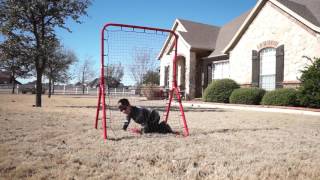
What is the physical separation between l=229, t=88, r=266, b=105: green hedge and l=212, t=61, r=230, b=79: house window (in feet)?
14.5

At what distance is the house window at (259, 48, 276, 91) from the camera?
19.1m

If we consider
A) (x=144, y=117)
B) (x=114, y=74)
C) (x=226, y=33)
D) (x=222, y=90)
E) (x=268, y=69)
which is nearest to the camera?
(x=144, y=117)

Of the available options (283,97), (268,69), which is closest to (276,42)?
(268,69)

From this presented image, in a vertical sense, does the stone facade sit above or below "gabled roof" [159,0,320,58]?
below

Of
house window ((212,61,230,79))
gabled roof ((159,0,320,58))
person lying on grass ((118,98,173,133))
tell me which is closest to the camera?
person lying on grass ((118,98,173,133))

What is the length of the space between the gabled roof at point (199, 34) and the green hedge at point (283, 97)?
9938 millimetres

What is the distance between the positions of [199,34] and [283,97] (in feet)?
43.3

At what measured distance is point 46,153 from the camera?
210 inches

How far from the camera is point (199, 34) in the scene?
92.7 feet

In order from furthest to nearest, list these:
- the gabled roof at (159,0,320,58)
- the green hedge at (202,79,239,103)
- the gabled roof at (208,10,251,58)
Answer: the gabled roof at (208,10,251,58) < the green hedge at (202,79,239,103) < the gabled roof at (159,0,320,58)

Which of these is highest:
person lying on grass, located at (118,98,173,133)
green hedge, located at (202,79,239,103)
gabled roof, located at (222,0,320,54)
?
gabled roof, located at (222,0,320,54)

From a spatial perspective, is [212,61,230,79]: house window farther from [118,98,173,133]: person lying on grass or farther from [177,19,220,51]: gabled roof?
[118,98,173,133]: person lying on grass

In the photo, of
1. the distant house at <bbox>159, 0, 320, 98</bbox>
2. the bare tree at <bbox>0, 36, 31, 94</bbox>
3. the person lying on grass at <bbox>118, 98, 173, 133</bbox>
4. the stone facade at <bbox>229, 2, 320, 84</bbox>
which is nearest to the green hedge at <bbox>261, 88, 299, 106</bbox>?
the distant house at <bbox>159, 0, 320, 98</bbox>

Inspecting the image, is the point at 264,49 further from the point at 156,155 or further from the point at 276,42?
the point at 156,155
